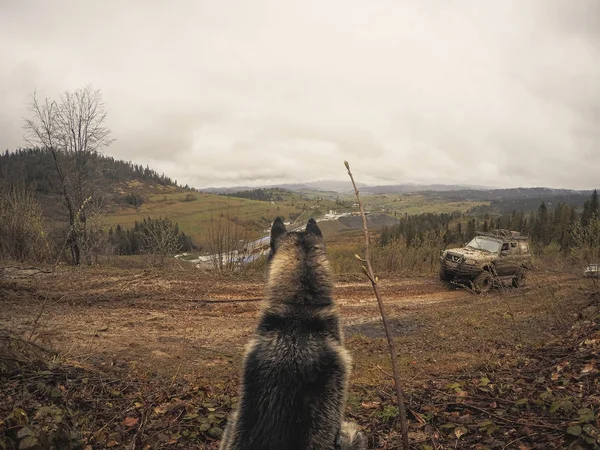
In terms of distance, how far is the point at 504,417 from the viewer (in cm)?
398

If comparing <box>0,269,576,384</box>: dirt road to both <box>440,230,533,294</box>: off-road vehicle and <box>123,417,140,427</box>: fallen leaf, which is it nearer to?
<box>440,230,533,294</box>: off-road vehicle

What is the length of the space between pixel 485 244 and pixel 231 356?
14.1 m

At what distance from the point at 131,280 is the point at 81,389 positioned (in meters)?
9.03

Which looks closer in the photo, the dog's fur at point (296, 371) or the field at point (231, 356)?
the dog's fur at point (296, 371)

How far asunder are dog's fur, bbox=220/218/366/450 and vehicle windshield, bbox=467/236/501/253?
662 inches

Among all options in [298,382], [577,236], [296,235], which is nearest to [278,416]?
[298,382]

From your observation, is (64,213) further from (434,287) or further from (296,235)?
(296,235)

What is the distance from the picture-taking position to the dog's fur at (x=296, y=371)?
6.02 ft

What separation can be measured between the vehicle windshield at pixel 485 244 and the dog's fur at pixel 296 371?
55.2ft

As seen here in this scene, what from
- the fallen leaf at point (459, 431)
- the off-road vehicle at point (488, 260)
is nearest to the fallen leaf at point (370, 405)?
the fallen leaf at point (459, 431)

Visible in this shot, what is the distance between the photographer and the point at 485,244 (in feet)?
55.9

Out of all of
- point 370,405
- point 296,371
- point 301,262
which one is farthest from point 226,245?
point 296,371

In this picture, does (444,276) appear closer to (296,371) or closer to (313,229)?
(313,229)

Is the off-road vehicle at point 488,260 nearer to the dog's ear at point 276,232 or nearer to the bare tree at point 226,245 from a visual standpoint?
the bare tree at point 226,245
